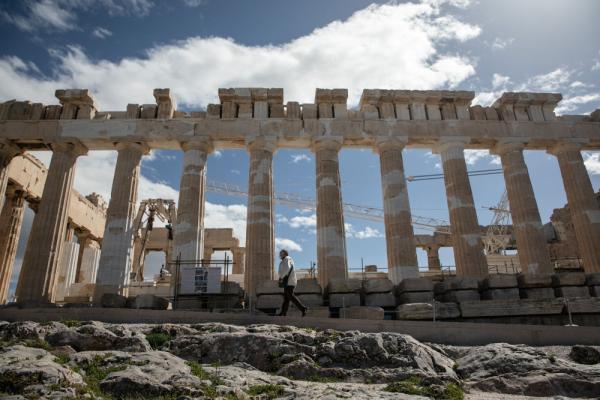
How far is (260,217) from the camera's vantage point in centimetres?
2220

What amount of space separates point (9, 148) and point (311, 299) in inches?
709

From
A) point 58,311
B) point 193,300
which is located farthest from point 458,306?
point 58,311

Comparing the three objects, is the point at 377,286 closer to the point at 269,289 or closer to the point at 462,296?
the point at 462,296

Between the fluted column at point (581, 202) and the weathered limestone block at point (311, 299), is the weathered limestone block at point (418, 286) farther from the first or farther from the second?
the fluted column at point (581, 202)

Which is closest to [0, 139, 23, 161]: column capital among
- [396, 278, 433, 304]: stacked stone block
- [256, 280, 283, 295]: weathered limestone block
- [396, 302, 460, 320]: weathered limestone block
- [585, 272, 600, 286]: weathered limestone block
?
[256, 280, 283, 295]: weathered limestone block

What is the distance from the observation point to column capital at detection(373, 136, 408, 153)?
80.3ft

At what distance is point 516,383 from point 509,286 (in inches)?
404

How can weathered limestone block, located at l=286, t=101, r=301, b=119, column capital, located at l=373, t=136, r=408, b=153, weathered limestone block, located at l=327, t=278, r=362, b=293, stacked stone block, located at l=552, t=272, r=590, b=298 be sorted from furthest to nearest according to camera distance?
weathered limestone block, located at l=286, t=101, r=301, b=119 → column capital, located at l=373, t=136, r=408, b=153 → stacked stone block, located at l=552, t=272, r=590, b=298 → weathered limestone block, located at l=327, t=278, r=362, b=293

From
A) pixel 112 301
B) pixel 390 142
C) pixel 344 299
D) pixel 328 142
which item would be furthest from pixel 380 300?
pixel 112 301

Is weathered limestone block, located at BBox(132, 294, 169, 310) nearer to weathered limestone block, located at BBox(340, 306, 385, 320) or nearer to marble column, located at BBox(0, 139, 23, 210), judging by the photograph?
weathered limestone block, located at BBox(340, 306, 385, 320)

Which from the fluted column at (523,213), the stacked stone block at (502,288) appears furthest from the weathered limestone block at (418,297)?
the fluted column at (523,213)

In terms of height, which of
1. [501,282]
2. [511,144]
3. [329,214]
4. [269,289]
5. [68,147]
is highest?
[511,144]

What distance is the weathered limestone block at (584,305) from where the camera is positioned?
15.8 m

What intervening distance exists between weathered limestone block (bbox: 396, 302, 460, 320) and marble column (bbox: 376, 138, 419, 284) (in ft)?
17.2
